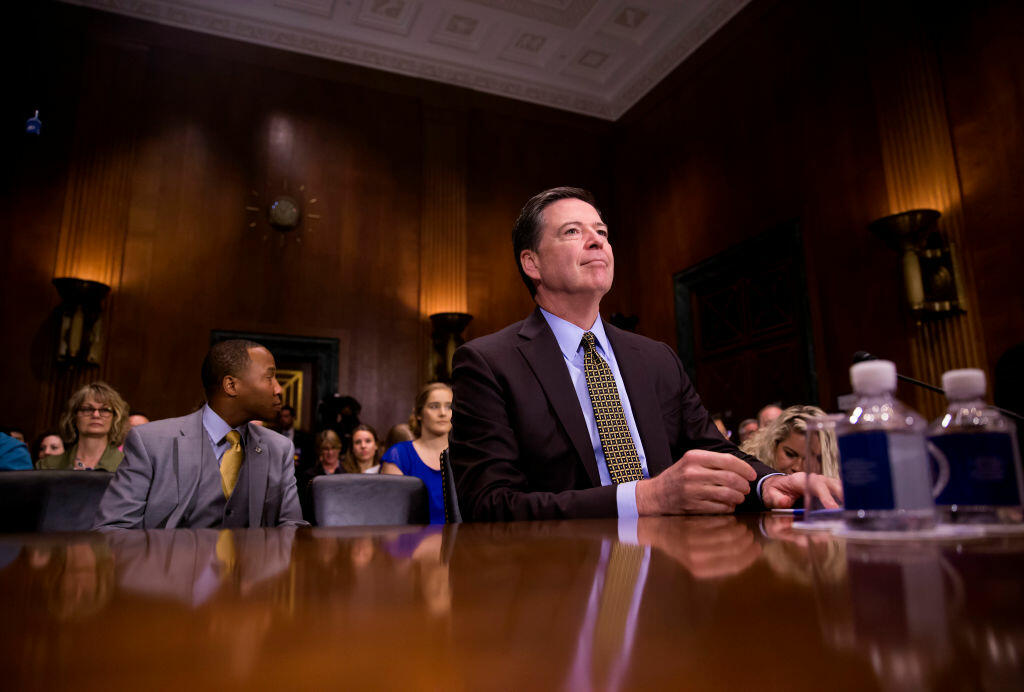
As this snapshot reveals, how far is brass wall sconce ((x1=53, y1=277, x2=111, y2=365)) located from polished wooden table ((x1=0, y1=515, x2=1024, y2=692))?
559 centimetres

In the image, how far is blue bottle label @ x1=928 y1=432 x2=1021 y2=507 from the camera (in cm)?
63

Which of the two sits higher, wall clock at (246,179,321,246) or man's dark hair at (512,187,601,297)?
wall clock at (246,179,321,246)

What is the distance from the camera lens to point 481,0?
20.0ft

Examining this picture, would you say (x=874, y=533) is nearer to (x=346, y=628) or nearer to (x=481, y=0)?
(x=346, y=628)

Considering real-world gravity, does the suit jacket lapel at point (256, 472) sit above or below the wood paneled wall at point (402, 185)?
below

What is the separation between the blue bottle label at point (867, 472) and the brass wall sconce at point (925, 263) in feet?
13.8

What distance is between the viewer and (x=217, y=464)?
6.98 ft

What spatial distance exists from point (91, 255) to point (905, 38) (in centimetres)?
650

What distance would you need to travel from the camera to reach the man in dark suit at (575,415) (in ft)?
3.52

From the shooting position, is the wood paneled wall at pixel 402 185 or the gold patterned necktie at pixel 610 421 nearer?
the gold patterned necktie at pixel 610 421

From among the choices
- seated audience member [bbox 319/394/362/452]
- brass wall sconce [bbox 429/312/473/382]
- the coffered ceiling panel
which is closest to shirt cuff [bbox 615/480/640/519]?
seated audience member [bbox 319/394/362/452]

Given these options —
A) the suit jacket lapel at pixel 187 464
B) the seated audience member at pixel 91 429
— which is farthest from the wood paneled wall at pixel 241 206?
the suit jacket lapel at pixel 187 464

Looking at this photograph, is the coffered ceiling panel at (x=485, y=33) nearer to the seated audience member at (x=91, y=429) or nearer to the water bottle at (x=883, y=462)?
the seated audience member at (x=91, y=429)

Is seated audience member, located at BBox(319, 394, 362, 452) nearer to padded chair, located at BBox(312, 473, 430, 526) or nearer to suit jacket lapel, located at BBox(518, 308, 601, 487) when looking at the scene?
padded chair, located at BBox(312, 473, 430, 526)
